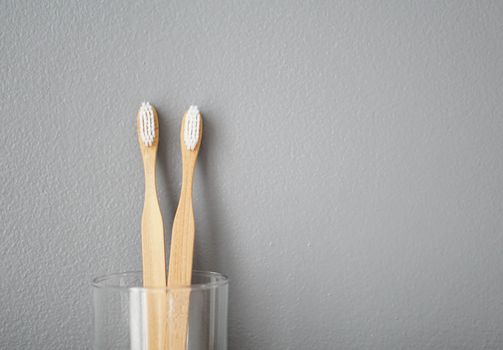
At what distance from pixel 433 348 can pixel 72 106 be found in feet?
1.96

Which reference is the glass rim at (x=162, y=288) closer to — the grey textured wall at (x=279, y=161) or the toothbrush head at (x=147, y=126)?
the grey textured wall at (x=279, y=161)

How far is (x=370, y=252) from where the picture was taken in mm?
899

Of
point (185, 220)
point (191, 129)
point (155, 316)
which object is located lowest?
point (155, 316)

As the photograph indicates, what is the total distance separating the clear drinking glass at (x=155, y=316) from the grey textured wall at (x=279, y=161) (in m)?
0.10

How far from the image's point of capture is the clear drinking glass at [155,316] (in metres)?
0.74

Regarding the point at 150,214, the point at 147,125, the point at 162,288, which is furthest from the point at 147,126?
the point at 162,288

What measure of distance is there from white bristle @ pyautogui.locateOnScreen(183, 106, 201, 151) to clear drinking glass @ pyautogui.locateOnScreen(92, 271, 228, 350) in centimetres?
19

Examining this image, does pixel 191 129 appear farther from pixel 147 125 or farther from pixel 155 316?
pixel 155 316

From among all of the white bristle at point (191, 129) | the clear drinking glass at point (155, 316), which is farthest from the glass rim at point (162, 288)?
the white bristle at point (191, 129)

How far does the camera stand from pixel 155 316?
742 mm

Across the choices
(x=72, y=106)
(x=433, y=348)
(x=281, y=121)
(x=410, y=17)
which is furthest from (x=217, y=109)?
(x=433, y=348)

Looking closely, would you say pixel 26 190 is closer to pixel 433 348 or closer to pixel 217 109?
pixel 217 109

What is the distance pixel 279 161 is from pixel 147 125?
0.19 m

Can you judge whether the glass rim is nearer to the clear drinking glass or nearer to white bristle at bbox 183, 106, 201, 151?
the clear drinking glass
